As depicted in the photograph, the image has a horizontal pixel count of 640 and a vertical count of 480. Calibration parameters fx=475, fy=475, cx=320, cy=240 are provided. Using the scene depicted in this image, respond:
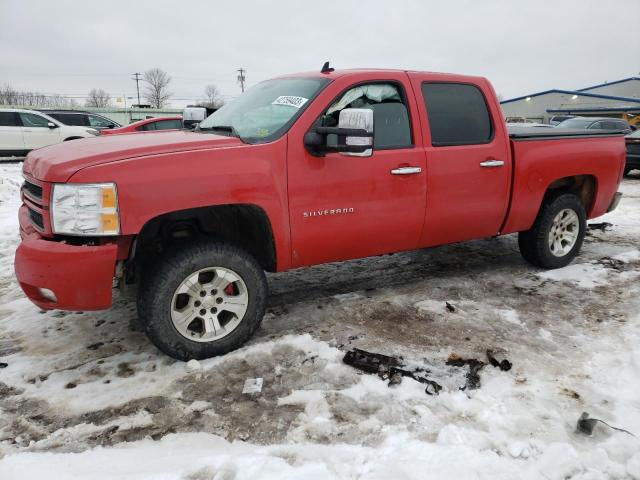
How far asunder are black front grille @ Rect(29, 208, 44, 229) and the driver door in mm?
1580

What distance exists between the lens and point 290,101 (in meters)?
3.55

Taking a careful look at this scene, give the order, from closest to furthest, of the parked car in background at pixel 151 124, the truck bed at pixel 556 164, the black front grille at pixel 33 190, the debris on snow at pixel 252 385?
the debris on snow at pixel 252 385 → the black front grille at pixel 33 190 → the truck bed at pixel 556 164 → the parked car in background at pixel 151 124

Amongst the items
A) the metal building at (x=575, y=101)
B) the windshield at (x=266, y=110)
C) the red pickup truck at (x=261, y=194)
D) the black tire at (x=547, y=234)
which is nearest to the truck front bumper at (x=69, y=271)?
the red pickup truck at (x=261, y=194)

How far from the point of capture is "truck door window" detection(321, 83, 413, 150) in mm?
3650

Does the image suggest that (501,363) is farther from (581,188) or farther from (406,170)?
(581,188)

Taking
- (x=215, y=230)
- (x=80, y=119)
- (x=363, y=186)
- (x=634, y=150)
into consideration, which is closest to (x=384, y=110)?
(x=363, y=186)

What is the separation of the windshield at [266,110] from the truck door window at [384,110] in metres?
0.27

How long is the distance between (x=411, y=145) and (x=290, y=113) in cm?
103

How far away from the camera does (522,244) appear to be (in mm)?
5113

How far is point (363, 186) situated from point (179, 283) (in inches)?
58.4

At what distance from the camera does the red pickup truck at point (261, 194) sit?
2775 millimetres

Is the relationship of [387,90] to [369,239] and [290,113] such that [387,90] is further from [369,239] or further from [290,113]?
[369,239]

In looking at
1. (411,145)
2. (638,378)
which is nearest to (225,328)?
(411,145)

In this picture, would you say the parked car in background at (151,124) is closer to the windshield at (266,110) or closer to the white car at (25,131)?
the white car at (25,131)
